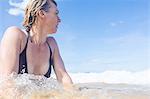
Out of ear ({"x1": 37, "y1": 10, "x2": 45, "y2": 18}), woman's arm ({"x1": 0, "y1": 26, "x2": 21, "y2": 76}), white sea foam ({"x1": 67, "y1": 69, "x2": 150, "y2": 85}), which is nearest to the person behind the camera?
woman's arm ({"x1": 0, "y1": 26, "x2": 21, "y2": 76})

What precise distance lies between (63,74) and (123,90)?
12.0 inches

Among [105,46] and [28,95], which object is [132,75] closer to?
[105,46]

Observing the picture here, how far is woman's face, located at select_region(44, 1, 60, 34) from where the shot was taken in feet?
5.06

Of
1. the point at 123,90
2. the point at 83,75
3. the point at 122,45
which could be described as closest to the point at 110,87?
the point at 123,90

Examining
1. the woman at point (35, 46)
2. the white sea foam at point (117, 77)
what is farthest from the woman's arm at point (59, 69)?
the white sea foam at point (117, 77)

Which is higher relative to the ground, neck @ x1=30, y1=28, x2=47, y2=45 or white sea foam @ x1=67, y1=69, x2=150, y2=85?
neck @ x1=30, y1=28, x2=47, y2=45

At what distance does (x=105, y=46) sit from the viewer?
179 cm

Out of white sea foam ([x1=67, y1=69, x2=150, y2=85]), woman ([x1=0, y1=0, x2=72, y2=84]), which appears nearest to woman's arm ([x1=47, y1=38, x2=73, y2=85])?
woman ([x1=0, y1=0, x2=72, y2=84])

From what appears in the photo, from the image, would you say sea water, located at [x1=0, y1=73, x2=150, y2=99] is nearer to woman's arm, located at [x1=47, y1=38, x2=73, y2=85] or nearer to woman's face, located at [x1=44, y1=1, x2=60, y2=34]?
woman's arm, located at [x1=47, y1=38, x2=73, y2=85]

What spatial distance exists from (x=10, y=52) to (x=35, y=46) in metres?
0.15

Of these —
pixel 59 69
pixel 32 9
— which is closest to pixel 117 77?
pixel 59 69

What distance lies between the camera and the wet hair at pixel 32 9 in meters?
1.49

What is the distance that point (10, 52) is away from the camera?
1.40m

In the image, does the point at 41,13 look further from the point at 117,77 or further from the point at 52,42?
the point at 117,77
